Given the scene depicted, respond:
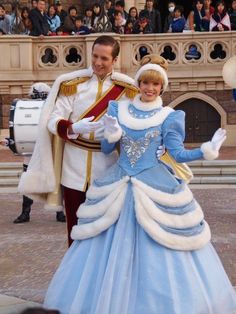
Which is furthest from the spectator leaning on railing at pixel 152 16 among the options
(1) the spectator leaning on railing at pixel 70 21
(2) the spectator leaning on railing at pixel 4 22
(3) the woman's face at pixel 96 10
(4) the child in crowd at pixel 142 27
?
(2) the spectator leaning on railing at pixel 4 22

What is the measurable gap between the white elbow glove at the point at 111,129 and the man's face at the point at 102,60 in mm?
400

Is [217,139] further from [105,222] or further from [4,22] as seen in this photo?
[4,22]

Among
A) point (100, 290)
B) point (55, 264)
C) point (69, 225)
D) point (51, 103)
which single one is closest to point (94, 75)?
point (51, 103)

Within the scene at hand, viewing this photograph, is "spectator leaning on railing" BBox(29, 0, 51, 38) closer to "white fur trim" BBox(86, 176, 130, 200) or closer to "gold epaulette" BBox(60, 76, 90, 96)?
"gold epaulette" BBox(60, 76, 90, 96)

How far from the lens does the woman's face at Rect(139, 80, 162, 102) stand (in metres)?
4.80

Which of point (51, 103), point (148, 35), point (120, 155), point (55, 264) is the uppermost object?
point (148, 35)

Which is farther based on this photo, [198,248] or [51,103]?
[51,103]

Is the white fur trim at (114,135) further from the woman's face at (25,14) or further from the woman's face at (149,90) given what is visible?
the woman's face at (25,14)

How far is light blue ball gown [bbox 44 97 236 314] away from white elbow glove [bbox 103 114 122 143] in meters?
0.01

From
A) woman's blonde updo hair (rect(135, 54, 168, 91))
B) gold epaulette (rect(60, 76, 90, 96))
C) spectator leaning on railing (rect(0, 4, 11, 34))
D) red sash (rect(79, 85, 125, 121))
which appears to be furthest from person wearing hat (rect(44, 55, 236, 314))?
spectator leaning on railing (rect(0, 4, 11, 34))

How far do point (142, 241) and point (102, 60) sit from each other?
1.12 metres

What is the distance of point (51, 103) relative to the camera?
5.11m

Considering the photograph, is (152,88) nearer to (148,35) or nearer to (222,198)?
(222,198)

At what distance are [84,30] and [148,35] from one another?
1.27 meters
